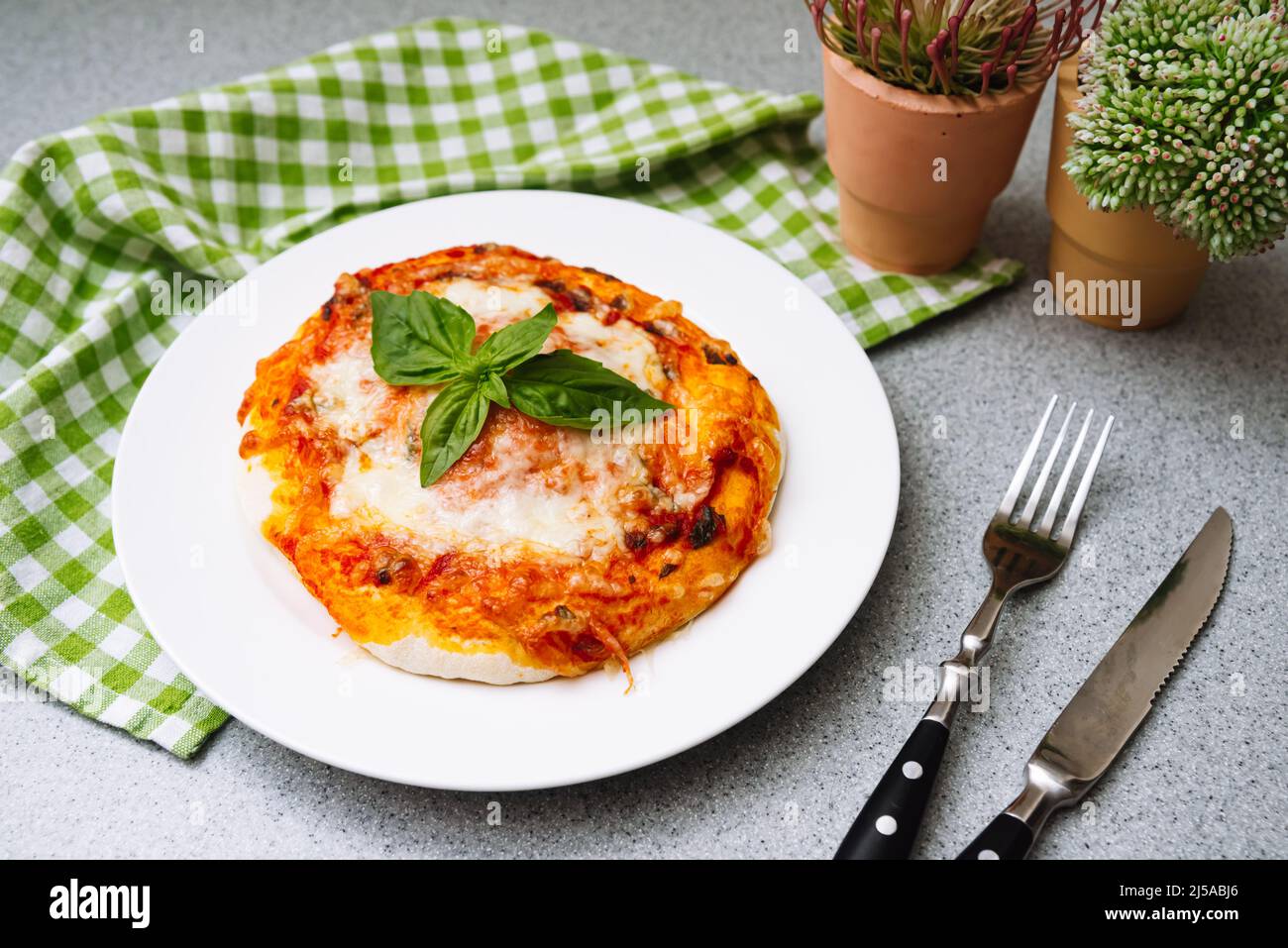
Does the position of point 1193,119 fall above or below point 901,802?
above

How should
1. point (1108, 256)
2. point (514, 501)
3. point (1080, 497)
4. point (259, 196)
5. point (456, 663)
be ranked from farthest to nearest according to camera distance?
point (259, 196) → point (1108, 256) → point (1080, 497) → point (514, 501) → point (456, 663)

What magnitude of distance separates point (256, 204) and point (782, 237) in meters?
1.53

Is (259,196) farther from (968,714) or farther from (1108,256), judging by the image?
(968,714)

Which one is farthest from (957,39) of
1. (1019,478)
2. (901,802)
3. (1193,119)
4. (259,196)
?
(259,196)

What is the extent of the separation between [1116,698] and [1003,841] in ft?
1.36

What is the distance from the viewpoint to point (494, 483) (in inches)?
86.0

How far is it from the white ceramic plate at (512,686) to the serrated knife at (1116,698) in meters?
0.44

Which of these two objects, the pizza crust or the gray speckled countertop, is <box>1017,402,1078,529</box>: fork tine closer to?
the gray speckled countertop

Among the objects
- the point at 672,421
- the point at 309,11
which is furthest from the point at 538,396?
the point at 309,11

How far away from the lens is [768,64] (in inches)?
151

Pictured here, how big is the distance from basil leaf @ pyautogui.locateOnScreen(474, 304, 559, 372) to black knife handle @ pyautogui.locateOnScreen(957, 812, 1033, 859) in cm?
120

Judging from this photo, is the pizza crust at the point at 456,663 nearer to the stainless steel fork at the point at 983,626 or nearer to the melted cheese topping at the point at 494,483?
the melted cheese topping at the point at 494,483

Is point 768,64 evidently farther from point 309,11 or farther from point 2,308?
point 2,308

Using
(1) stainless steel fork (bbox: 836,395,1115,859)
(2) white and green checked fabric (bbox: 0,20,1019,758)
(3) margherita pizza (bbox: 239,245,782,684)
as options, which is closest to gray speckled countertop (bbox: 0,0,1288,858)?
(1) stainless steel fork (bbox: 836,395,1115,859)
